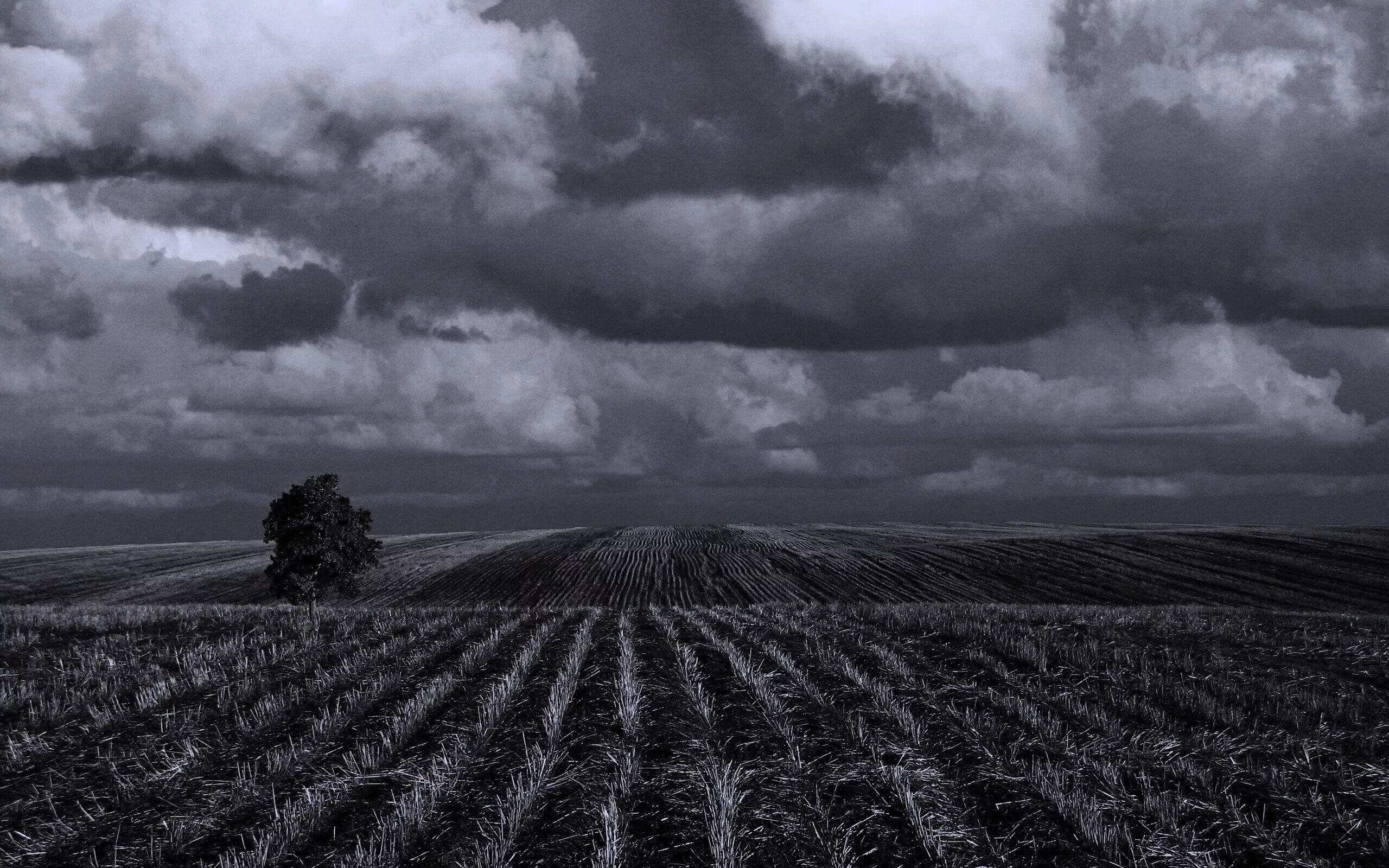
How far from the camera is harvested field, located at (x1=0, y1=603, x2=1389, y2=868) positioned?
361 inches

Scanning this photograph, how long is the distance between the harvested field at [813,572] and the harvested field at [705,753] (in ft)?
109

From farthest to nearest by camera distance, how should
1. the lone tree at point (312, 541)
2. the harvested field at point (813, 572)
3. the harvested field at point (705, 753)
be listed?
the harvested field at point (813, 572), the lone tree at point (312, 541), the harvested field at point (705, 753)

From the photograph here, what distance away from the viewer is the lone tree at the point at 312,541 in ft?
171

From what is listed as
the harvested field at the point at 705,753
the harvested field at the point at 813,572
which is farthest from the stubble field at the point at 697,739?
the harvested field at the point at 813,572

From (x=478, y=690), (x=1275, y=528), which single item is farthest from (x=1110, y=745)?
(x=1275, y=528)

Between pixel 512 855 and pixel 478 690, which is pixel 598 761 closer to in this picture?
pixel 512 855

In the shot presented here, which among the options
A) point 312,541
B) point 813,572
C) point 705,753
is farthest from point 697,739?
point 813,572

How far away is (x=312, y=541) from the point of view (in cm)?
5222

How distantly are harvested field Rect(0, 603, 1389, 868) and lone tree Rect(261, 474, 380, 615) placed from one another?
28942 millimetres

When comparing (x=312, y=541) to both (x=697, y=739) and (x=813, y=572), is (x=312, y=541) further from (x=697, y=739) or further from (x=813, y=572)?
(x=697, y=739)

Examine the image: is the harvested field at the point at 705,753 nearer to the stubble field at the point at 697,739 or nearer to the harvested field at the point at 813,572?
the stubble field at the point at 697,739

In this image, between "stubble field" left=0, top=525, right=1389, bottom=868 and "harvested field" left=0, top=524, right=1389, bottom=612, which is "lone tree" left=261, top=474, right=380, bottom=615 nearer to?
"harvested field" left=0, top=524, right=1389, bottom=612

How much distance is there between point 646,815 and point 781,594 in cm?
5434

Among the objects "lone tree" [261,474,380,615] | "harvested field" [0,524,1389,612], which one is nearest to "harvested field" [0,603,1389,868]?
"lone tree" [261,474,380,615]
